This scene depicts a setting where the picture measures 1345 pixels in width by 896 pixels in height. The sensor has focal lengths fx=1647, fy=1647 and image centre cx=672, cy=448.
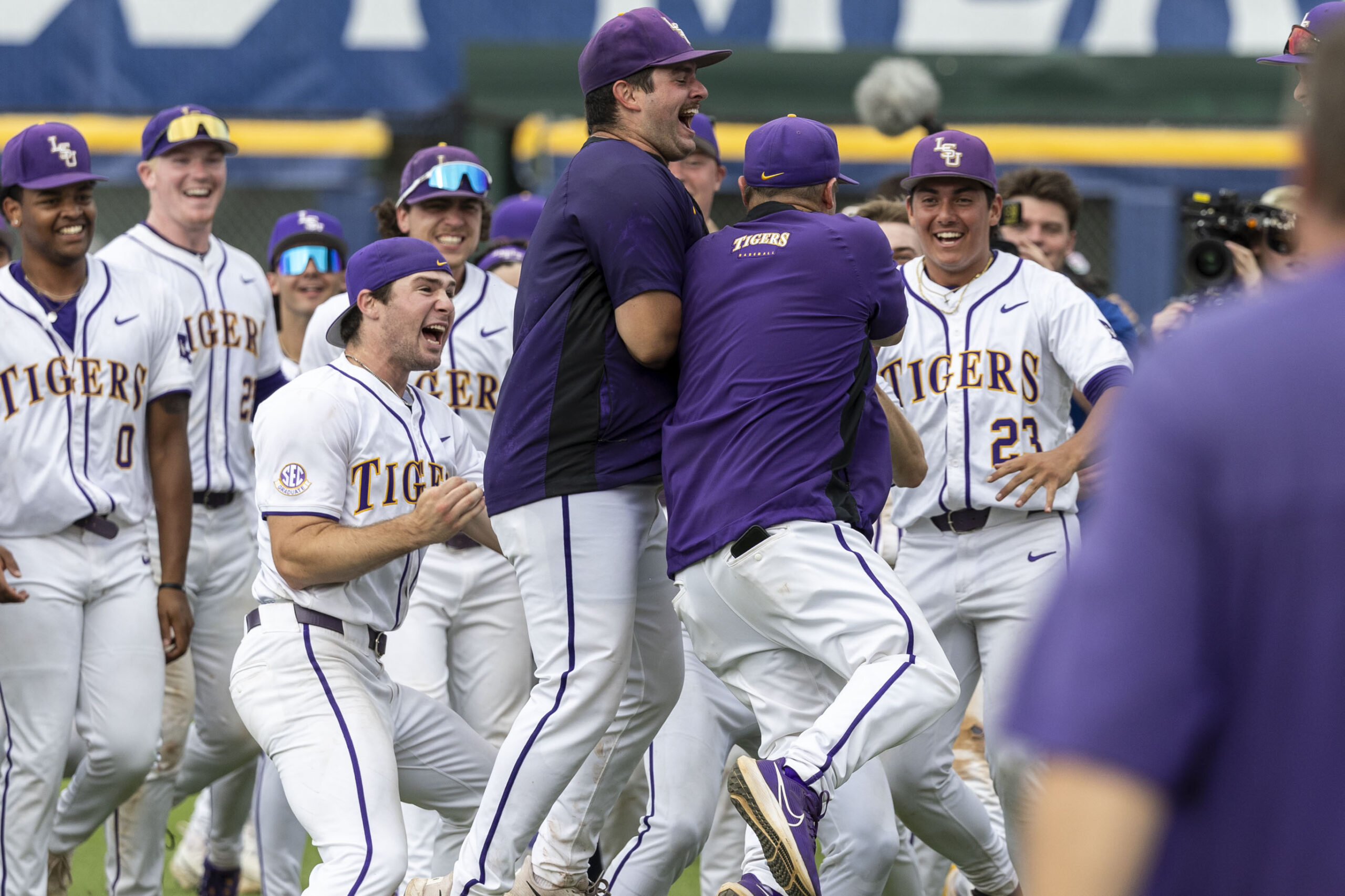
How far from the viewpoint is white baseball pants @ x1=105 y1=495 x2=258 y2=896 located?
539cm

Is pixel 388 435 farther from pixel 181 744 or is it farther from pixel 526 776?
pixel 181 744

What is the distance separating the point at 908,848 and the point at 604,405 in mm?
1837

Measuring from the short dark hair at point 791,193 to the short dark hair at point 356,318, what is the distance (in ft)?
3.38

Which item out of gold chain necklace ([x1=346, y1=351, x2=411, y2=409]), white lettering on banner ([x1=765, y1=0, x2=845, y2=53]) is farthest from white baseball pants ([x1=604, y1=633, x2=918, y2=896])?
white lettering on banner ([x1=765, y1=0, x2=845, y2=53])

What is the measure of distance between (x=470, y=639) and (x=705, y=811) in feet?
3.73

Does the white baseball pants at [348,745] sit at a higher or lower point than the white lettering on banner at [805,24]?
lower

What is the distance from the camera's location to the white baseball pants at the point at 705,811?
4156mm

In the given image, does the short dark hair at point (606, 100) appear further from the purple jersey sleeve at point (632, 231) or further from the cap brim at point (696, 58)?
the purple jersey sleeve at point (632, 231)

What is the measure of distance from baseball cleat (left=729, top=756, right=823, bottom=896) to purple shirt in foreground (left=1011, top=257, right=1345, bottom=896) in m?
2.09

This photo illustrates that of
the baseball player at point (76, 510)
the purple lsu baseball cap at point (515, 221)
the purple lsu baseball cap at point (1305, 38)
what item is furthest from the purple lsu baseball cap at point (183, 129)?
the purple lsu baseball cap at point (1305, 38)

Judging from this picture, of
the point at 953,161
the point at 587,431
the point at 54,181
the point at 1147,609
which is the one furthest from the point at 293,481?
the point at 1147,609

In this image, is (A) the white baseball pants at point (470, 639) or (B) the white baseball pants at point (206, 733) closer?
(A) the white baseball pants at point (470, 639)

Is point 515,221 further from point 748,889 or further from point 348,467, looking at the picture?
point 748,889

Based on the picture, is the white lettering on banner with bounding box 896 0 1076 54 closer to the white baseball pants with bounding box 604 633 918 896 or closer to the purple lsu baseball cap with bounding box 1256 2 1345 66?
the purple lsu baseball cap with bounding box 1256 2 1345 66
